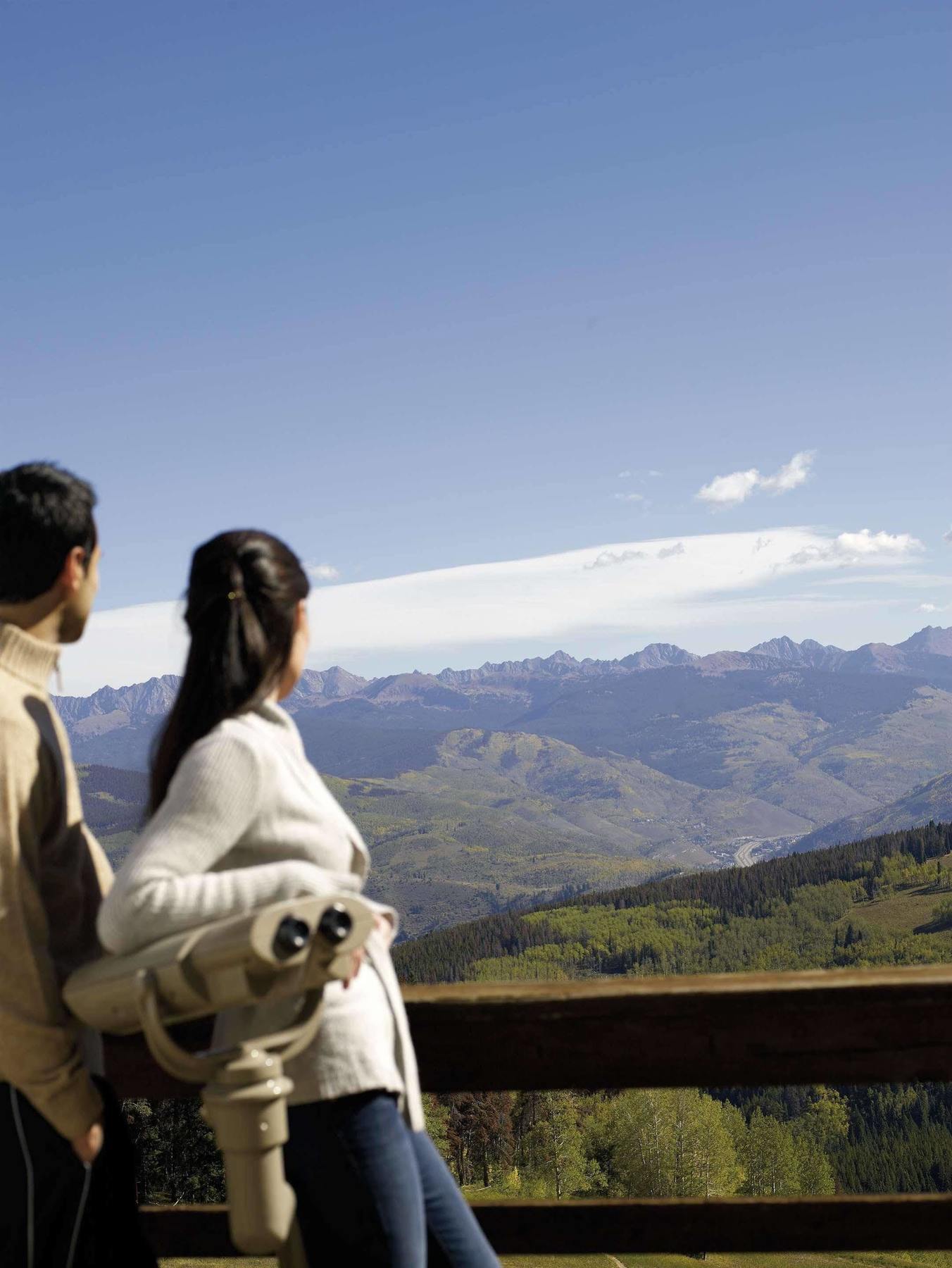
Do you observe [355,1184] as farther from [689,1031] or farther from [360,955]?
[689,1031]

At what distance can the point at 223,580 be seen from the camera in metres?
2.48

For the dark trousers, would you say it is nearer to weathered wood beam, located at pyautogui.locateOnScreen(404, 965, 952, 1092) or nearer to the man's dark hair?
weathered wood beam, located at pyautogui.locateOnScreen(404, 965, 952, 1092)

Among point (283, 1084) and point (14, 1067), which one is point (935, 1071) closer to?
point (283, 1084)

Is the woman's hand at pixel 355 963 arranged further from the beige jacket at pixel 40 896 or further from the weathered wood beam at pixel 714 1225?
the weathered wood beam at pixel 714 1225

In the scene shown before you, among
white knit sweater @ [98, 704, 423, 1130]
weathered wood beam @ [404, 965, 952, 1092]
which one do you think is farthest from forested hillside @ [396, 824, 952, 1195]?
white knit sweater @ [98, 704, 423, 1130]

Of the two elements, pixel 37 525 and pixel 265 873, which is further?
pixel 37 525

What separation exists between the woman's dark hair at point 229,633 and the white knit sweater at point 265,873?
82mm

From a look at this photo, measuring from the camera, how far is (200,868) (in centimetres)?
222

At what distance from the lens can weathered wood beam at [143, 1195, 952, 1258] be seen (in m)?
2.95

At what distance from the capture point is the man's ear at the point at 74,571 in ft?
8.20

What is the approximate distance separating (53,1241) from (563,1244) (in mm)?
1332

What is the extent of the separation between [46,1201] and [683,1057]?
1.48 metres

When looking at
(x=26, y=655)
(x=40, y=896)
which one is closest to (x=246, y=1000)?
(x=40, y=896)

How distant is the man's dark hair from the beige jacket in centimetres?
12
